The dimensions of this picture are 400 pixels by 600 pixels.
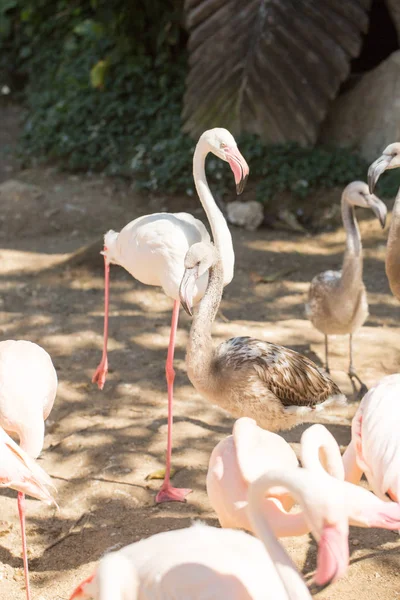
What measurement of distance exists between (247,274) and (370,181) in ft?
7.35

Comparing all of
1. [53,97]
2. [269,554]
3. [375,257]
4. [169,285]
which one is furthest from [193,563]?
[53,97]

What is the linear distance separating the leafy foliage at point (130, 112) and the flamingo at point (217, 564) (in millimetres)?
5621

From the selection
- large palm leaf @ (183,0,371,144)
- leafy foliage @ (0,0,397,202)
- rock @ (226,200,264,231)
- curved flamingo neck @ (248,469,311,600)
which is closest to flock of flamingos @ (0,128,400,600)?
curved flamingo neck @ (248,469,311,600)

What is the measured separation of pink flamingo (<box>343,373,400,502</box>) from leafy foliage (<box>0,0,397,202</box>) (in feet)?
15.5

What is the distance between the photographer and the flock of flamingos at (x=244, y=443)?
2.36 meters

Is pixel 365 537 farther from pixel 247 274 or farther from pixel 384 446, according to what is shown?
pixel 247 274

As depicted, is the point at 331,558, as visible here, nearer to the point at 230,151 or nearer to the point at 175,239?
the point at 175,239

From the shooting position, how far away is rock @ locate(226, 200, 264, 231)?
778cm

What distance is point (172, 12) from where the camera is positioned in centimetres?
890

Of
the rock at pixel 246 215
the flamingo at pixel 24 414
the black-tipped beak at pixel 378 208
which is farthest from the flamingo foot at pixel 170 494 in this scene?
the rock at pixel 246 215

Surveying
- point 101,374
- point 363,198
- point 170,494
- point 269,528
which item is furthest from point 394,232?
point 269,528

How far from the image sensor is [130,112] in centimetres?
935

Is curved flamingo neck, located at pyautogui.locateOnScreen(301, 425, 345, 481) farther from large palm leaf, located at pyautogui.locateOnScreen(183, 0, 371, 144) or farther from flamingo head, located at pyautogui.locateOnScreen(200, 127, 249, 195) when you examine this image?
large palm leaf, located at pyautogui.locateOnScreen(183, 0, 371, 144)

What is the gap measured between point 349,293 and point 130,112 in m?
4.86
